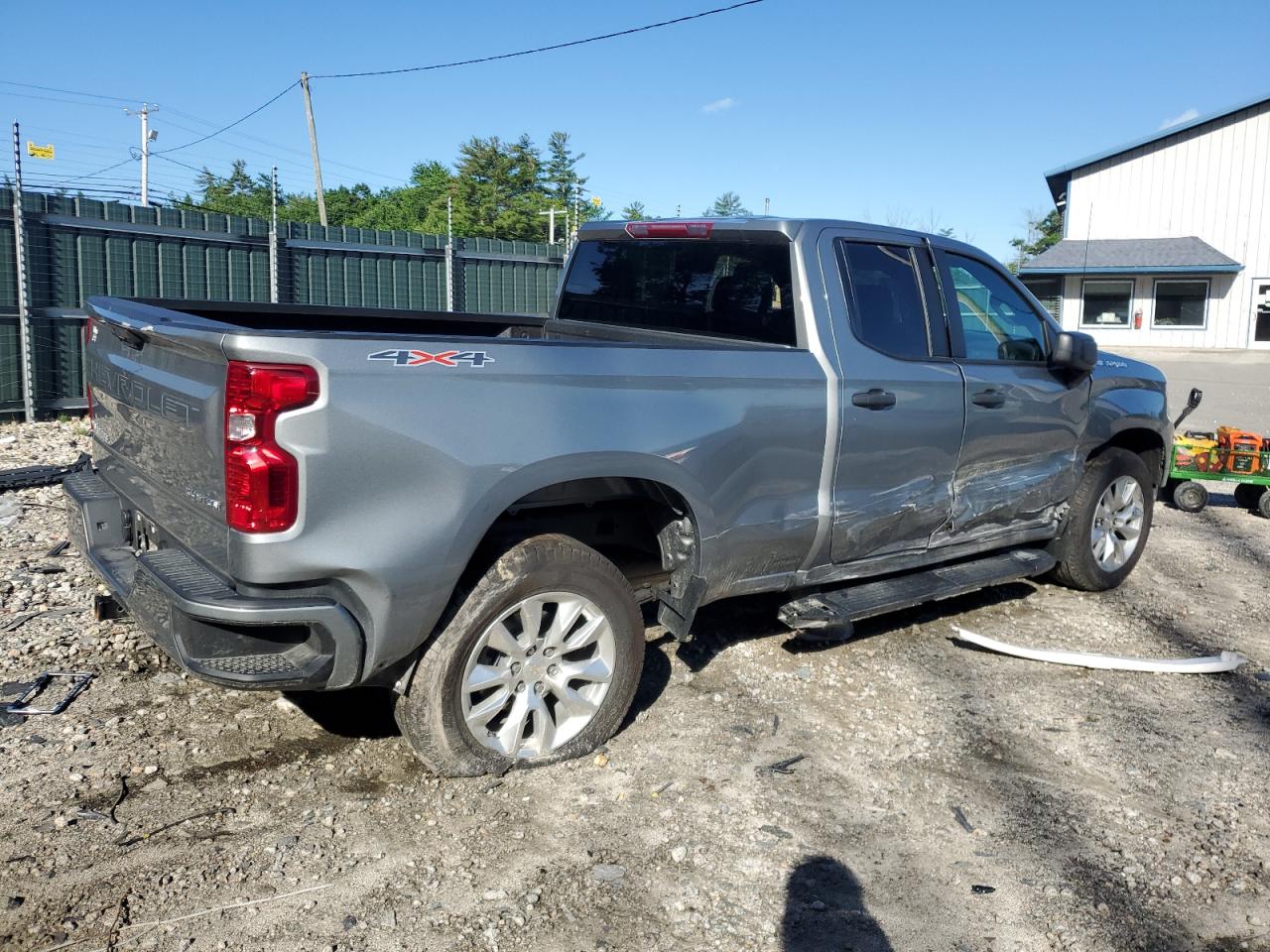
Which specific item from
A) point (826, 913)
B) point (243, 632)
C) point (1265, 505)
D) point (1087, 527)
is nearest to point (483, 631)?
point (243, 632)

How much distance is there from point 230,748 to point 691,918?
6.23 ft

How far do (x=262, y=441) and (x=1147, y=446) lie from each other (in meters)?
5.44

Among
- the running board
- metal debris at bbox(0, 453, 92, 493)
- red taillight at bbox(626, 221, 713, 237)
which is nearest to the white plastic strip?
the running board

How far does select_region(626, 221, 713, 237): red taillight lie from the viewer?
4.86m

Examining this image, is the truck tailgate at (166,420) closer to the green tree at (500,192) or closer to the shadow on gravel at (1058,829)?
the shadow on gravel at (1058,829)

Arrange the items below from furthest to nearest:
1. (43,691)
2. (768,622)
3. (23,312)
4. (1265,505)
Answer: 1. (23,312)
2. (1265,505)
3. (768,622)
4. (43,691)

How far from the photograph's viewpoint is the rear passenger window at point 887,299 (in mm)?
4707

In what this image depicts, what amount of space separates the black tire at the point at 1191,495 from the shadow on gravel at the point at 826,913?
22.1ft

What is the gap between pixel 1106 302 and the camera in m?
29.6

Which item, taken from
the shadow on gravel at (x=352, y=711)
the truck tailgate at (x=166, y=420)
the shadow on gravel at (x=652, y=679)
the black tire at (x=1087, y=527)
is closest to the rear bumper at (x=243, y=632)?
the truck tailgate at (x=166, y=420)

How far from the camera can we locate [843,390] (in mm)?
4453


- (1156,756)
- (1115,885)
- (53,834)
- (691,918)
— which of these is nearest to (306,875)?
(53,834)

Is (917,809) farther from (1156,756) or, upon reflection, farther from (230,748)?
(230,748)

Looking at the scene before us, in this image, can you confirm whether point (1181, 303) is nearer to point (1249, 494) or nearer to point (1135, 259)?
point (1135, 259)
